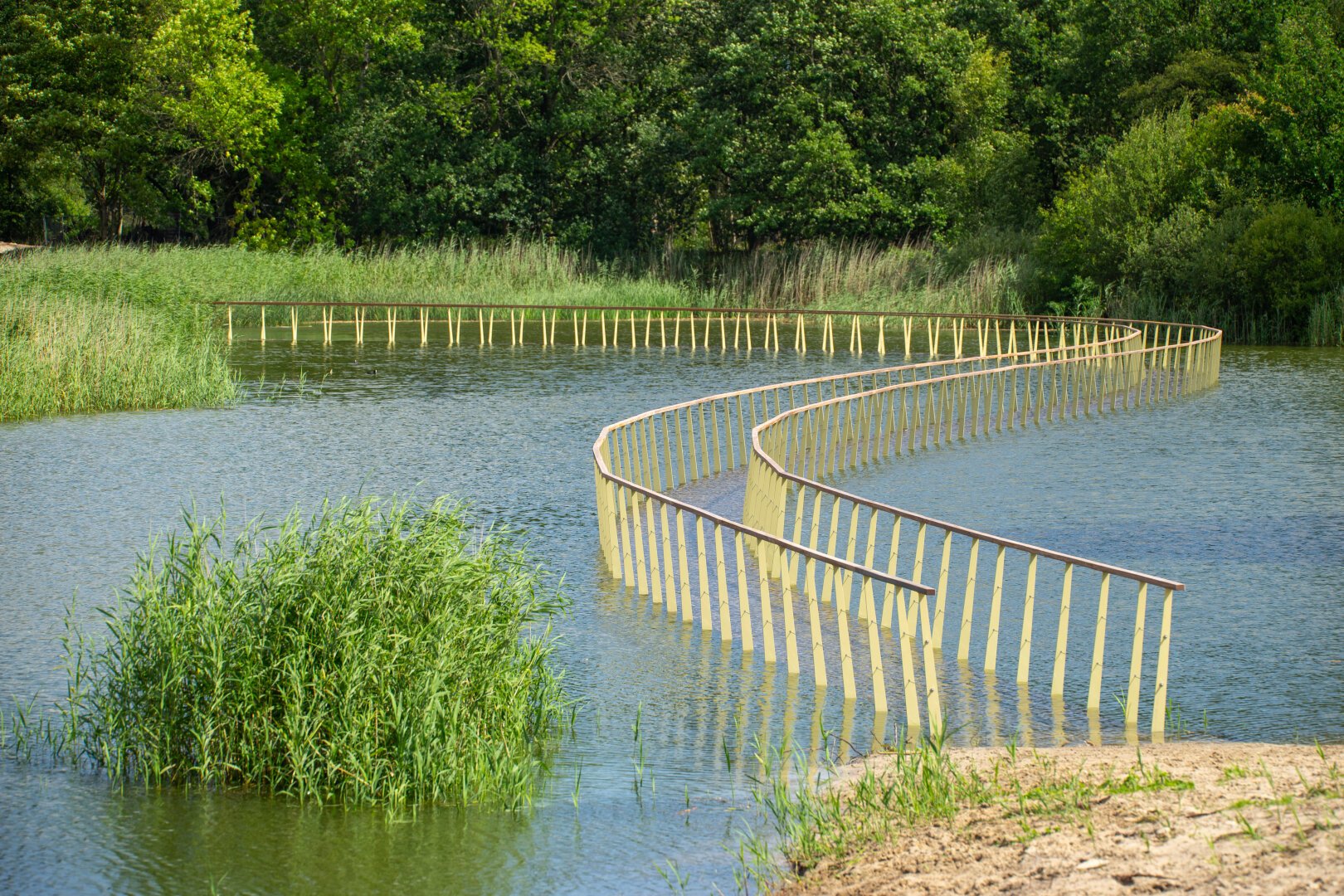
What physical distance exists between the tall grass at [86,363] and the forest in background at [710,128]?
25919 millimetres

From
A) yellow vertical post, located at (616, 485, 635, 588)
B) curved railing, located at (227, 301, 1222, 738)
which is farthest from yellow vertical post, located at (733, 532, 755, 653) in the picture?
yellow vertical post, located at (616, 485, 635, 588)

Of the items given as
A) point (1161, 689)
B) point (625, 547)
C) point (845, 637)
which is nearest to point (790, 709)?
point (845, 637)

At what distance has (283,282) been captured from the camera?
47.2m

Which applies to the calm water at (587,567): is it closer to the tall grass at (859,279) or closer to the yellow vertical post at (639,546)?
the yellow vertical post at (639,546)

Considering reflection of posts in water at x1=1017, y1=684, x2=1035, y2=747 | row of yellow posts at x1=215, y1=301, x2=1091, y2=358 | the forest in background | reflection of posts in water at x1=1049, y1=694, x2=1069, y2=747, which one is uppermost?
the forest in background

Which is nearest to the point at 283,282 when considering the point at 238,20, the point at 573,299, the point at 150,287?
the point at 573,299

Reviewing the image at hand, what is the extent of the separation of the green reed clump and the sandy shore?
7.86 feet

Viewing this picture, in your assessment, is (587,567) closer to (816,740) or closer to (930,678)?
(816,740)

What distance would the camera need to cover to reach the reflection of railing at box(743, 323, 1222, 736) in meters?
9.85

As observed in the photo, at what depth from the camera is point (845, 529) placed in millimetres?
16781

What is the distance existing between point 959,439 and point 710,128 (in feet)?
106

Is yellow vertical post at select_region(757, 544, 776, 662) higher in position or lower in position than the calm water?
higher

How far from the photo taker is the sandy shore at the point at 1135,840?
244 inches

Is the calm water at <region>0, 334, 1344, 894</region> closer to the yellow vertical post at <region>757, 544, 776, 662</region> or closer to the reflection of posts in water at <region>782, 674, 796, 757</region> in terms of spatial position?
the reflection of posts in water at <region>782, 674, 796, 757</region>
